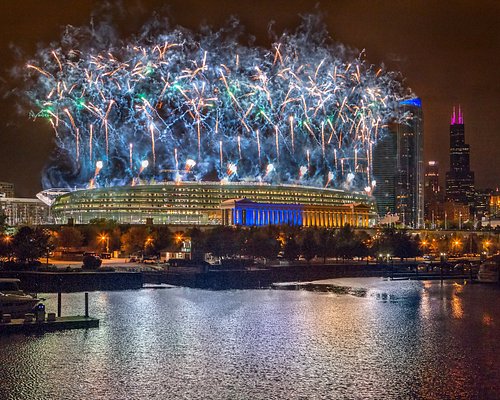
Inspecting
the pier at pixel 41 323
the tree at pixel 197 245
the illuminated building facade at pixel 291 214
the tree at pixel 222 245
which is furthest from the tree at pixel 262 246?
the pier at pixel 41 323

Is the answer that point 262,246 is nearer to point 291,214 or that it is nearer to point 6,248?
point 6,248

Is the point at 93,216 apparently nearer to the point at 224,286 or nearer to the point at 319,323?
the point at 224,286

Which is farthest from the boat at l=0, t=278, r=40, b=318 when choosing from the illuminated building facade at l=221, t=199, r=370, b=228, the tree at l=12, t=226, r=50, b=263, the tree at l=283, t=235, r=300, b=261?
the illuminated building facade at l=221, t=199, r=370, b=228

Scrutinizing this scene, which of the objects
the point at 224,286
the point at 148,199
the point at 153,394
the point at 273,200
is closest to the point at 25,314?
the point at 153,394

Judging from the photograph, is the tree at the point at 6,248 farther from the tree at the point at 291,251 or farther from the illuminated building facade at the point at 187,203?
the illuminated building facade at the point at 187,203

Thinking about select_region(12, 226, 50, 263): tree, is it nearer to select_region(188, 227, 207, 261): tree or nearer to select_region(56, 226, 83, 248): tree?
select_region(188, 227, 207, 261): tree

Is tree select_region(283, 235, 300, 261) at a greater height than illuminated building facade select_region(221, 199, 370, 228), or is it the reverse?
illuminated building facade select_region(221, 199, 370, 228)
